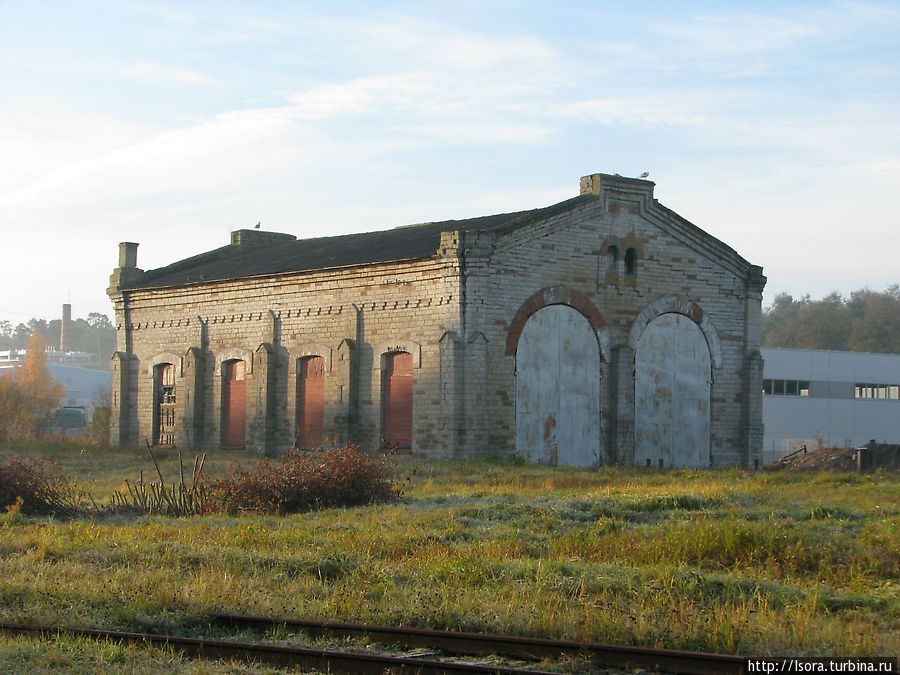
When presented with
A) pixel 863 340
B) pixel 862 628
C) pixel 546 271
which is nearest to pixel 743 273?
pixel 546 271

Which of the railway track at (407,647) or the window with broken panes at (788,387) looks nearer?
the railway track at (407,647)

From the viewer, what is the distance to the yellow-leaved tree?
1738 inches

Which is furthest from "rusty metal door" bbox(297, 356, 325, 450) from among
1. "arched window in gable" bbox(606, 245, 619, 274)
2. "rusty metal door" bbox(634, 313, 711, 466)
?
"rusty metal door" bbox(634, 313, 711, 466)

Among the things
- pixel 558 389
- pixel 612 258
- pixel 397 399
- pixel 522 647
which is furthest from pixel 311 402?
pixel 522 647

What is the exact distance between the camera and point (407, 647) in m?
7.89

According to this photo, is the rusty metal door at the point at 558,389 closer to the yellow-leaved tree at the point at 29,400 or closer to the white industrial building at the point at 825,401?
the yellow-leaved tree at the point at 29,400

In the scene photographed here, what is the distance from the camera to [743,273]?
2892 centimetres

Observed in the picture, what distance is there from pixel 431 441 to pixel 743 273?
401 inches

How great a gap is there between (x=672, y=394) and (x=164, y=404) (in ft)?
49.5

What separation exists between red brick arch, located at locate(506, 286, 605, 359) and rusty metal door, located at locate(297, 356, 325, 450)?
5721 millimetres

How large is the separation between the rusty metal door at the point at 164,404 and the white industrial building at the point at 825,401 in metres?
32.1

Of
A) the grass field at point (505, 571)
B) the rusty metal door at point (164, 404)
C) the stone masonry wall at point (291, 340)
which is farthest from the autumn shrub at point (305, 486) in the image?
the rusty metal door at point (164, 404)

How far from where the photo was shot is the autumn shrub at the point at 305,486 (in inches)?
628

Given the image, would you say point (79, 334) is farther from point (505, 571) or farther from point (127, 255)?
point (505, 571)
